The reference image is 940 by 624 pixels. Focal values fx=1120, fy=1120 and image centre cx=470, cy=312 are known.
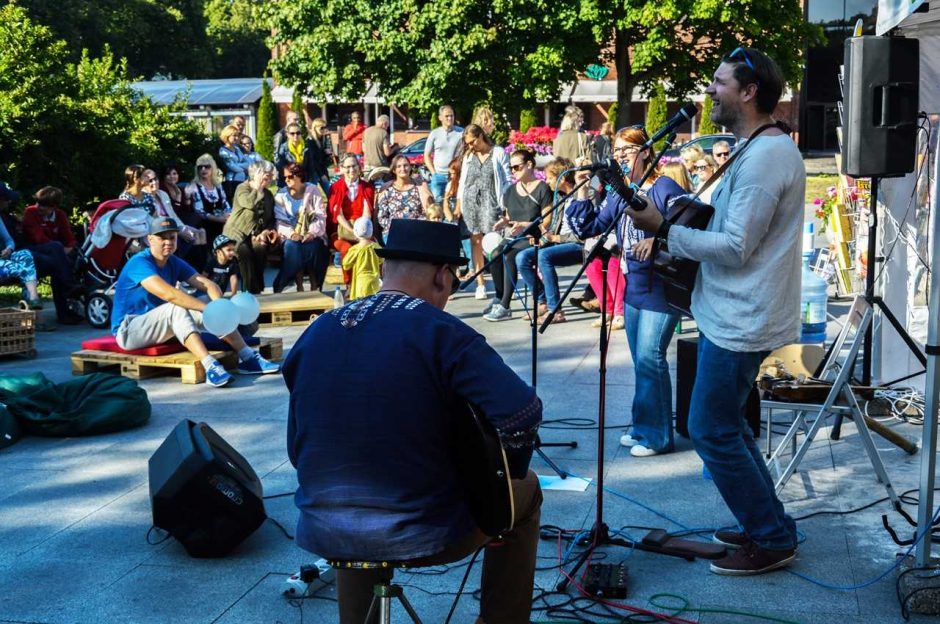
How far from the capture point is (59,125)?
47.6 ft

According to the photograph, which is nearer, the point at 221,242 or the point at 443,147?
the point at 221,242

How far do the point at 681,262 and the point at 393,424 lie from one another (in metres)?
1.97

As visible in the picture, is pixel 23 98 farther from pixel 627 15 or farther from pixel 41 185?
pixel 627 15

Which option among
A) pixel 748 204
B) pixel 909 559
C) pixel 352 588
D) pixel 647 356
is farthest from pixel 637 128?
pixel 352 588

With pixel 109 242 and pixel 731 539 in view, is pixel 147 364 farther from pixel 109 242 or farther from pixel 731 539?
pixel 731 539

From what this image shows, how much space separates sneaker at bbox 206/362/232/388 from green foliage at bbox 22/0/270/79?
39.5 metres

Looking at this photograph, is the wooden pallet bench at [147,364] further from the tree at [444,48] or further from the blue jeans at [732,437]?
the tree at [444,48]

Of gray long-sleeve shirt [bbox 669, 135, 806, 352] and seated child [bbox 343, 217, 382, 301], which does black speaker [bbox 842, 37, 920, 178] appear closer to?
gray long-sleeve shirt [bbox 669, 135, 806, 352]

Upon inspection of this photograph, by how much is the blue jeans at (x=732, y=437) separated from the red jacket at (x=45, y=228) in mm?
9514

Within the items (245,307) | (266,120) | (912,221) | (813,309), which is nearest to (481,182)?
(813,309)

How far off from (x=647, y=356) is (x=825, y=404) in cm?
127

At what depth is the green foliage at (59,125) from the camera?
Result: 1409 centimetres

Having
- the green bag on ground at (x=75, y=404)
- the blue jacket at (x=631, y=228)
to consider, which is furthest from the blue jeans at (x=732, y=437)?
the green bag on ground at (x=75, y=404)

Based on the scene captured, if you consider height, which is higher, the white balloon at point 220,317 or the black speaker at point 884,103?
the black speaker at point 884,103
